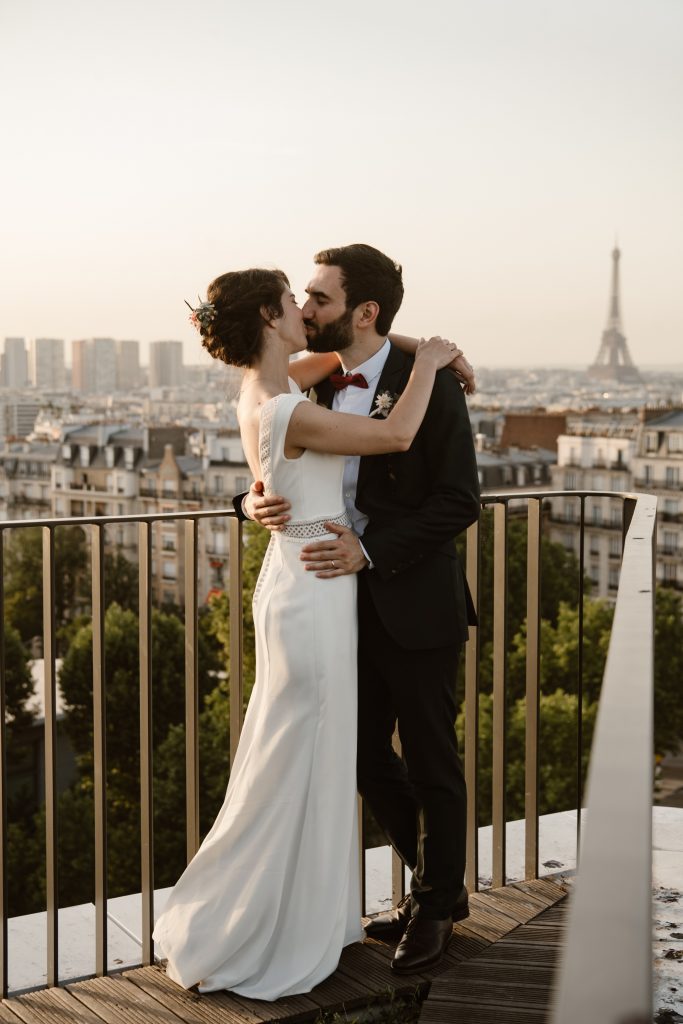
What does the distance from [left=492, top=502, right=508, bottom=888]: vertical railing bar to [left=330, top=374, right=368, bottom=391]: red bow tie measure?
2.00ft

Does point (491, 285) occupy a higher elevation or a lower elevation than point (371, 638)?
higher

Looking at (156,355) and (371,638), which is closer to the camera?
(371,638)

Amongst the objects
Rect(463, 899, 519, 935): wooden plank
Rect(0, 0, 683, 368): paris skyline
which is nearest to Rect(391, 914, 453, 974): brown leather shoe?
Rect(463, 899, 519, 935): wooden plank

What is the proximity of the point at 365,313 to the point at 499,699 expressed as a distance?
1.18 m

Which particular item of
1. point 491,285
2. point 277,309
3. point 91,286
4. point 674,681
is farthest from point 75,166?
point 277,309

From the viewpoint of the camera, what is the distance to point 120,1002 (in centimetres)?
266

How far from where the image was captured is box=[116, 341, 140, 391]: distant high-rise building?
10144 cm

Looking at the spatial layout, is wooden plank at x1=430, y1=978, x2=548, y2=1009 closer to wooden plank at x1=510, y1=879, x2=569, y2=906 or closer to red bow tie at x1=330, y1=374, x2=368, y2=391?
wooden plank at x1=510, y1=879, x2=569, y2=906

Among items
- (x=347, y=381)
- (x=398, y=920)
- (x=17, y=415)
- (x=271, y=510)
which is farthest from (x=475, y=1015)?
(x=17, y=415)

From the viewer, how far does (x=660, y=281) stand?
297ft

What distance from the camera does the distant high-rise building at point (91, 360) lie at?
10069 centimetres

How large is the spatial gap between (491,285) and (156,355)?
29.4 m

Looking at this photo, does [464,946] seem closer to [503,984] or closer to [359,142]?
[503,984]

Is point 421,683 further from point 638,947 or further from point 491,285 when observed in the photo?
point 491,285
